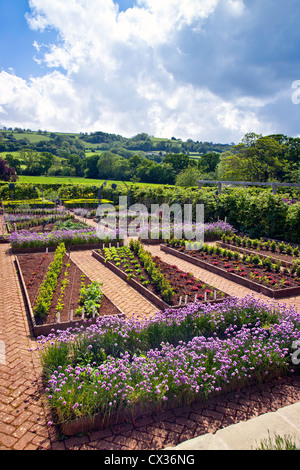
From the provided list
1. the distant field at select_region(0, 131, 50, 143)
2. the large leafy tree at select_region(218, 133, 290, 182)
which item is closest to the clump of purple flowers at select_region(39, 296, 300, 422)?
the large leafy tree at select_region(218, 133, 290, 182)

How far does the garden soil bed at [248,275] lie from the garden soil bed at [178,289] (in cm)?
120

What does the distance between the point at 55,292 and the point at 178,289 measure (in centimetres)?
287

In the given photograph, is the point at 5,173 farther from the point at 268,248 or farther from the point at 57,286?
Result: the point at 268,248

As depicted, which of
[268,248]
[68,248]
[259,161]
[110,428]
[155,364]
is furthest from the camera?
[259,161]

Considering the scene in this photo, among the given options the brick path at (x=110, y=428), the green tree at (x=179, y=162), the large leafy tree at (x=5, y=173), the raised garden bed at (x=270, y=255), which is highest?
the green tree at (x=179, y=162)

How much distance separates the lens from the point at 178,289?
24.8 ft

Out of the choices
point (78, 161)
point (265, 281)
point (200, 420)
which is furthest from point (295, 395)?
point (78, 161)

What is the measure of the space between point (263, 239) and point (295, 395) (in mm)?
10045

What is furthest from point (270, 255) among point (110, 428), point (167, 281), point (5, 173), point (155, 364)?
point (5, 173)

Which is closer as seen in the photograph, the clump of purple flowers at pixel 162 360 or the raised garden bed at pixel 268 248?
the clump of purple flowers at pixel 162 360

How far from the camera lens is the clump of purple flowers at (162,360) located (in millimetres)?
3514

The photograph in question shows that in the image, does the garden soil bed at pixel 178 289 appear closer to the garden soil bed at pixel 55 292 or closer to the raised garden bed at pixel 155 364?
the garden soil bed at pixel 55 292

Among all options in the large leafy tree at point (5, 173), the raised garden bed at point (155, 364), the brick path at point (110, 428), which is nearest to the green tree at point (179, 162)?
the large leafy tree at point (5, 173)

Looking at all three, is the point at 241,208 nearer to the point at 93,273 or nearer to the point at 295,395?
the point at 93,273
